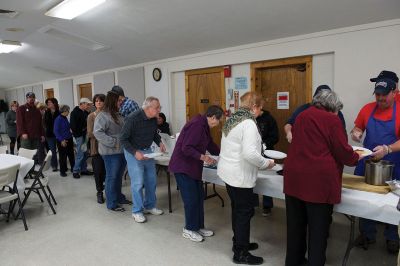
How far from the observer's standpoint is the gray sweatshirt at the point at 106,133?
3.50 meters

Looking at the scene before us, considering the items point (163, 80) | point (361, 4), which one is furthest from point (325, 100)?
point (163, 80)

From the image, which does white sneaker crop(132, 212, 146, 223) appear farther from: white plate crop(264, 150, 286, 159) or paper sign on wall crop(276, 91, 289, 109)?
paper sign on wall crop(276, 91, 289, 109)

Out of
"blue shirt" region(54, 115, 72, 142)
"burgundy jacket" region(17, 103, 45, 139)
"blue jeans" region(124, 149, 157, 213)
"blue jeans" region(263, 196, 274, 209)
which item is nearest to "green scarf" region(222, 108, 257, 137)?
"blue jeans" region(124, 149, 157, 213)

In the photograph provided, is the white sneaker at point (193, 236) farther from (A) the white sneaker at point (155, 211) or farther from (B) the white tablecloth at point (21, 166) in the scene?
(B) the white tablecloth at point (21, 166)

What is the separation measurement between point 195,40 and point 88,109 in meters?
2.37

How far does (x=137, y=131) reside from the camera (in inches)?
127

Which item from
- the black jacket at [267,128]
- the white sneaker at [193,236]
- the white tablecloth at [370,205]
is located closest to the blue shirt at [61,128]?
the white sneaker at [193,236]

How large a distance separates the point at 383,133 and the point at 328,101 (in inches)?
36.7

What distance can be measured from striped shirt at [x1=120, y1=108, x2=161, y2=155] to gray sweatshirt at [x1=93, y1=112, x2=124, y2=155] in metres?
0.32

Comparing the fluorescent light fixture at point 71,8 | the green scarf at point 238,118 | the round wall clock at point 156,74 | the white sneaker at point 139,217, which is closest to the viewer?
the green scarf at point 238,118

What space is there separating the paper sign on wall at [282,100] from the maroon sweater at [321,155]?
2504 mm

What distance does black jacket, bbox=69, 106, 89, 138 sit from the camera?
539 centimetres

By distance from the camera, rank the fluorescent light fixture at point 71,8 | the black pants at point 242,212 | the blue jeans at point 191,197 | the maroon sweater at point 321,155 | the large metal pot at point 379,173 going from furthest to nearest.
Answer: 1. the fluorescent light fixture at point 71,8
2. the blue jeans at point 191,197
3. the black pants at point 242,212
4. the large metal pot at point 379,173
5. the maroon sweater at point 321,155

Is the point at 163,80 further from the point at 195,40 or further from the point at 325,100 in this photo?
the point at 325,100
